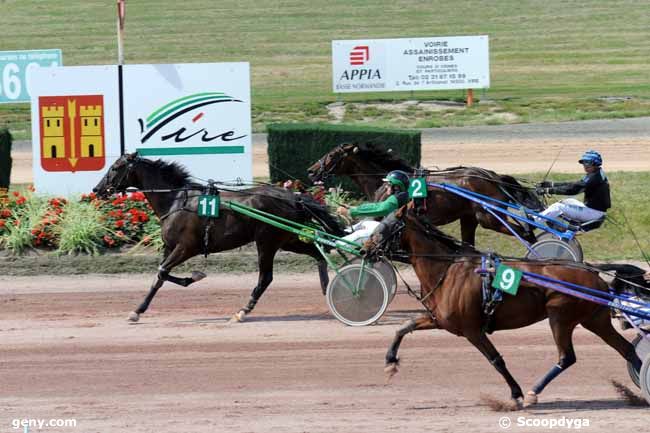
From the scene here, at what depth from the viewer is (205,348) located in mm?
10359

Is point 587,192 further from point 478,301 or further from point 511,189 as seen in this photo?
point 478,301

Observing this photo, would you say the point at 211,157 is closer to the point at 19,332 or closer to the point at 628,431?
the point at 19,332

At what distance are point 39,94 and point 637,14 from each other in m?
30.0

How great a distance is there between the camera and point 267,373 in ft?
30.9

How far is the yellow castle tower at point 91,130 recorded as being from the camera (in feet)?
52.9

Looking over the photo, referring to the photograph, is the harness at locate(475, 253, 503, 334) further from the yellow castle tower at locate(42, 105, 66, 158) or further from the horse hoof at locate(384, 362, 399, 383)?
the yellow castle tower at locate(42, 105, 66, 158)

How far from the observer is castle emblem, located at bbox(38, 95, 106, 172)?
52.9 feet

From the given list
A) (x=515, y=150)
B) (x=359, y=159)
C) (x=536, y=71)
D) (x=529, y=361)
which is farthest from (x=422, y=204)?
(x=536, y=71)

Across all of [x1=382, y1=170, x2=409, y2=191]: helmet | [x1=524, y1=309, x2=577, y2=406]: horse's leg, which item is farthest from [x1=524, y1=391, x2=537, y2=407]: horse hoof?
[x1=382, y1=170, x2=409, y2=191]: helmet

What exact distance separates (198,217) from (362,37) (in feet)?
85.9

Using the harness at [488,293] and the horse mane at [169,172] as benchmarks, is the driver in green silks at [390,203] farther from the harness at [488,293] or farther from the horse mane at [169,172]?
the horse mane at [169,172]

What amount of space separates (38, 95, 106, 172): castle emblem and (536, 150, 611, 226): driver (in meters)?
6.84

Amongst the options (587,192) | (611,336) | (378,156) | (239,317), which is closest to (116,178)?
(239,317)

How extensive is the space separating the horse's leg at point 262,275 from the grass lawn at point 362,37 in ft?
48.2
